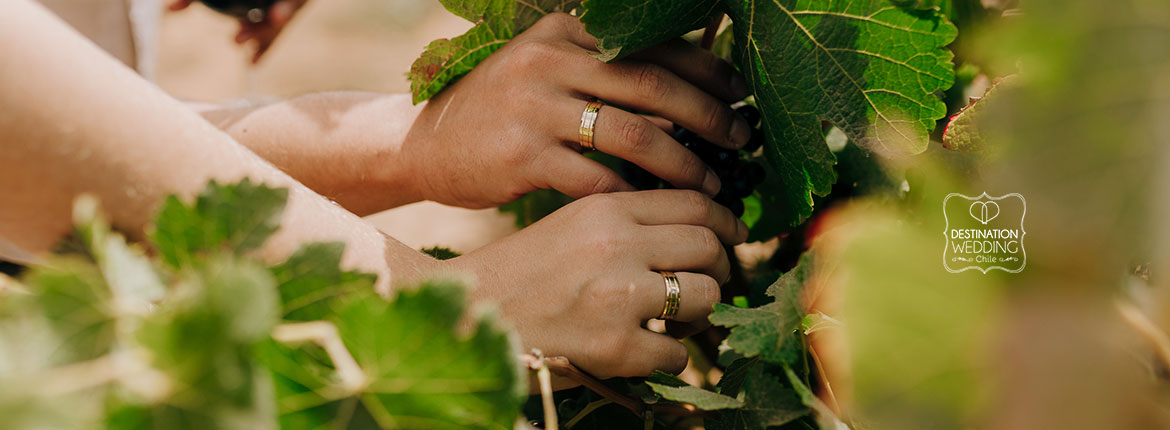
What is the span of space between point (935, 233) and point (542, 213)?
63 centimetres

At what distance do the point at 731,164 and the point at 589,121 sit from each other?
145mm

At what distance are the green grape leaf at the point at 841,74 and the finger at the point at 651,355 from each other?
15cm

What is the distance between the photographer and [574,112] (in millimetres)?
664

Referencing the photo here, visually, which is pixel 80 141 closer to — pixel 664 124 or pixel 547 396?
pixel 547 396

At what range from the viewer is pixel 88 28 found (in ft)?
3.89

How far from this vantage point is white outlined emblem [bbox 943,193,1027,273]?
21 centimetres

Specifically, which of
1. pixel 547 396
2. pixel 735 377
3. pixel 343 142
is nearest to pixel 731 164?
pixel 735 377

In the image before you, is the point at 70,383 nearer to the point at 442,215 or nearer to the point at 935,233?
the point at 935,233

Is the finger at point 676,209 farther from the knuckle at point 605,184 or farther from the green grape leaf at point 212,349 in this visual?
the green grape leaf at point 212,349

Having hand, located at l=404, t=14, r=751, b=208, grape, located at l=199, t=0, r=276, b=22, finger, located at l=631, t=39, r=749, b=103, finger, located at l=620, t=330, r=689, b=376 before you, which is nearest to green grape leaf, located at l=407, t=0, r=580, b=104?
hand, located at l=404, t=14, r=751, b=208

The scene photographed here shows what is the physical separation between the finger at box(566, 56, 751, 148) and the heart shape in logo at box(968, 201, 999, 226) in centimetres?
36

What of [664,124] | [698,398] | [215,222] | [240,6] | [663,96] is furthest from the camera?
[240,6]

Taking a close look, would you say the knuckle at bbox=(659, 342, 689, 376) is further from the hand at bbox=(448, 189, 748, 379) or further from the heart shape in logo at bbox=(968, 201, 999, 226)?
the heart shape in logo at bbox=(968, 201, 999, 226)

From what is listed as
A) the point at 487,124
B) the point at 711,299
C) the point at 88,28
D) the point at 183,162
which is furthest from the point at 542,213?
the point at 88,28
